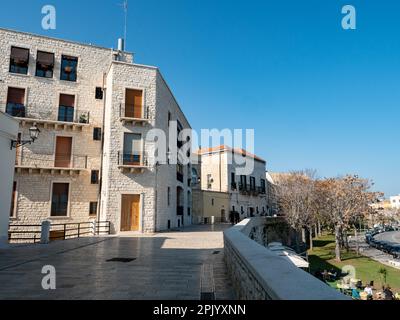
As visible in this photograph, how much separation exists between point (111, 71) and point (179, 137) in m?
9.49

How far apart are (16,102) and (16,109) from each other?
21.4 inches

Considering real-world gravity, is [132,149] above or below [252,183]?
above

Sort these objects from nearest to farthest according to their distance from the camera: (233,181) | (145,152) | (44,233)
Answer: (44,233) → (145,152) → (233,181)

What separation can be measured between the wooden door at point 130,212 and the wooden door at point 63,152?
17.9ft

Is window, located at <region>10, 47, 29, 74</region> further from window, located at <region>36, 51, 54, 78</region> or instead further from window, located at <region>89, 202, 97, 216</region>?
window, located at <region>89, 202, 97, 216</region>

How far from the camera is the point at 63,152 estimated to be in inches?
849

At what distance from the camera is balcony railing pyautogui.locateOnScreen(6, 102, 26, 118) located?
817 inches

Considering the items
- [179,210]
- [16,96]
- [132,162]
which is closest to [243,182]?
[179,210]

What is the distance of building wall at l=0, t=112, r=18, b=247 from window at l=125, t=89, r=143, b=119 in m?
8.98

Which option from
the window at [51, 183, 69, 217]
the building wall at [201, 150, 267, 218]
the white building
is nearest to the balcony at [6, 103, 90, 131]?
the window at [51, 183, 69, 217]

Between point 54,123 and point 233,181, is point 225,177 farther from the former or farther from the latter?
point 54,123

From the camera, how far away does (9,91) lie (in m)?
20.9
